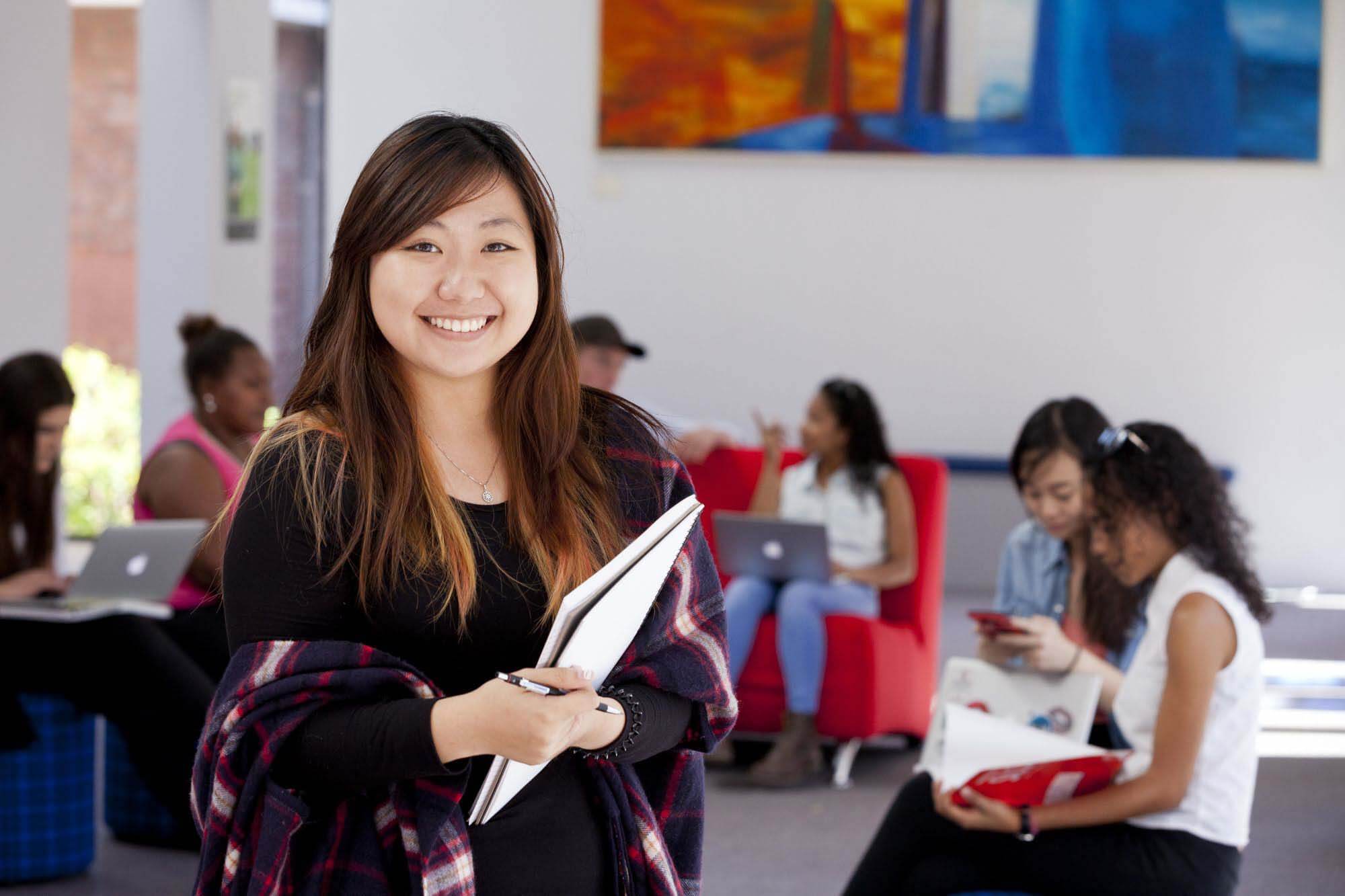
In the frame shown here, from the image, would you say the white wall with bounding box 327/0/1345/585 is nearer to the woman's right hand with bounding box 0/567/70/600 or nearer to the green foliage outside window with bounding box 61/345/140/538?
the green foliage outside window with bounding box 61/345/140/538

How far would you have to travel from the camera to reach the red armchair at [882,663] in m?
4.93

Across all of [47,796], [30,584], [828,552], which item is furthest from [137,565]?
[828,552]

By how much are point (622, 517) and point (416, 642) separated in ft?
0.81

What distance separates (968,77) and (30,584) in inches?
217

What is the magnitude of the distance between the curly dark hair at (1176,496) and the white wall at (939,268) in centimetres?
525

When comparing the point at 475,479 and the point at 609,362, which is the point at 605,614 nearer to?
the point at 475,479

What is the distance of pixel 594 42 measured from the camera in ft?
26.8

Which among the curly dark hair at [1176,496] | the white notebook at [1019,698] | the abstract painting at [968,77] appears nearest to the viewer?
the curly dark hair at [1176,496]

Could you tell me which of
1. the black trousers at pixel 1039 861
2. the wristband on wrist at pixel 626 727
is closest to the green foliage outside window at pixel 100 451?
the black trousers at pixel 1039 861

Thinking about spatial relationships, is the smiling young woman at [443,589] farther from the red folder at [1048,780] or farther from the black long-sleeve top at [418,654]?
the red folder at [1048,780]

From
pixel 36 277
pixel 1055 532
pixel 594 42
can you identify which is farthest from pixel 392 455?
pixel 594 42

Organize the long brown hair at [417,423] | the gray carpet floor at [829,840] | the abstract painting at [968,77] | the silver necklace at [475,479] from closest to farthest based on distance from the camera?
the long brown hair at [417,423], the silver necklace at [475,479], the gray carpet floor at [829,840], the abstract painting at [968,77]

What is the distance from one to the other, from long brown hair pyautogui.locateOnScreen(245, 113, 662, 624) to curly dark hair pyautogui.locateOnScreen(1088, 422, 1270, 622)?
4.74 feet

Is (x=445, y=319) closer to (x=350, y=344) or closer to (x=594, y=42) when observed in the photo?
(x=350, y=344)
